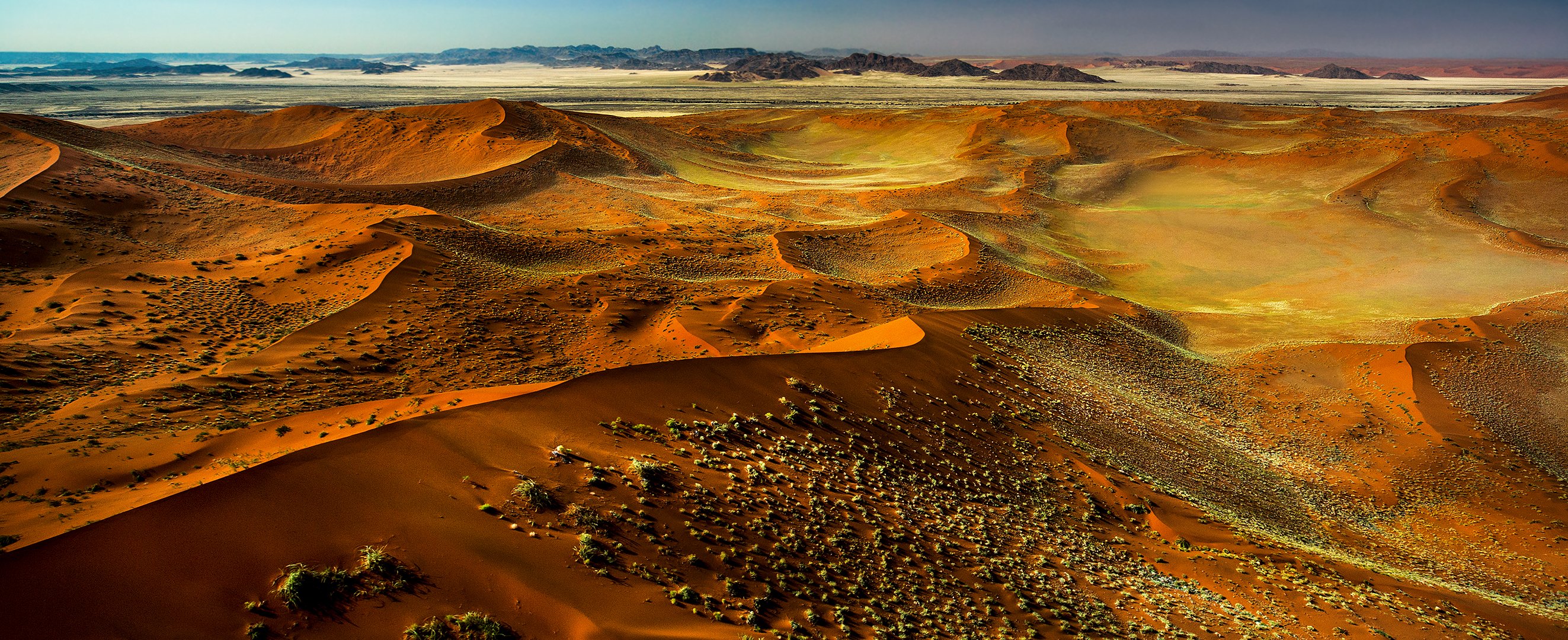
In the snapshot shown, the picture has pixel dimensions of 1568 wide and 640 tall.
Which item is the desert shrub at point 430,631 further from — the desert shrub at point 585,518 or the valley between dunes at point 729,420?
the desert shrub at point 585,518

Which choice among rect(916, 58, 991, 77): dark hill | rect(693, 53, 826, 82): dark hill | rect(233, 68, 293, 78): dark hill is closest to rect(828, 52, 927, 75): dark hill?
rect(916, 58, 991, 77): dark hill

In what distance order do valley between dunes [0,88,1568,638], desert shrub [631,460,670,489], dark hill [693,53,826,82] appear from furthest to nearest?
dark hill [693,53,826,82], desert shrub [631,460,670,489], valley between dunes [0,88,1568,638]

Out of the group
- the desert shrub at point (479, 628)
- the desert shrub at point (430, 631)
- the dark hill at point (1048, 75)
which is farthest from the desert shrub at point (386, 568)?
the dark hill at point (1048, 75)

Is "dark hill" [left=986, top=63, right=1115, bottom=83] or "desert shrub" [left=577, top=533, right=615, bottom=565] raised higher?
"dark hill" [left=986, top=63, right=1115, bottom=83]

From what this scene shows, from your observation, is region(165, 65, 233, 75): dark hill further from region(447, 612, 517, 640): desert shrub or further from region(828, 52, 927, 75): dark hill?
region(447, 612, 517, 640): desert shrub

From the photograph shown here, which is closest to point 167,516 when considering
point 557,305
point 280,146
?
point 557,305

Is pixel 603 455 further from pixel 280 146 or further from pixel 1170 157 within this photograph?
pixel 1170 157
